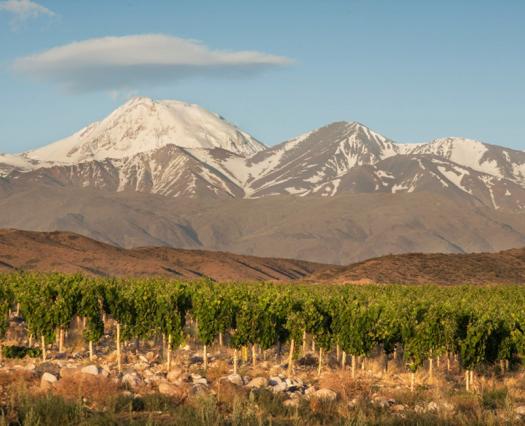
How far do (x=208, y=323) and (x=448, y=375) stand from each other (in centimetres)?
1323

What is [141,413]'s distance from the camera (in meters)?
27.0

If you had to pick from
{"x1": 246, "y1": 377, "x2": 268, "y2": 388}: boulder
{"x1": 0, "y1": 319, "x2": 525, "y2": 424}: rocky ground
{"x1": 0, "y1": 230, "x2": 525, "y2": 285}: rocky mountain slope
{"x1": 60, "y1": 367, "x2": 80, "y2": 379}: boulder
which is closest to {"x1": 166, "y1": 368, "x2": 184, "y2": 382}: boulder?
{"x1": 0, "y1": 319, "x2": 525, "y2": 424}: rocky ground

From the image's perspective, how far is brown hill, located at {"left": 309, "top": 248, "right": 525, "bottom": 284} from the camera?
123 m

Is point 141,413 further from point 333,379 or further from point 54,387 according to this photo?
point 333,379

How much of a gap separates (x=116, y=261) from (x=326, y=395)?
12125cm

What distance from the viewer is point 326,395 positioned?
102 ft

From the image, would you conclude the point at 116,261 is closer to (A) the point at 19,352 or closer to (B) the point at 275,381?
(A) the point at 19,352

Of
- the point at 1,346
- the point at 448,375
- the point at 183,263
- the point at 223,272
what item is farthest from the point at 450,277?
the point at 1,346

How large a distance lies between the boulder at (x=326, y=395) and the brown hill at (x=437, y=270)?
87084mm

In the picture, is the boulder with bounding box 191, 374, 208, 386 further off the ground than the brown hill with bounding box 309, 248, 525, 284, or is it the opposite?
the brown hill with bounding box 309, 248, 525, 284

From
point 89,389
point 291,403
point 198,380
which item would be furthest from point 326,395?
point 89,389

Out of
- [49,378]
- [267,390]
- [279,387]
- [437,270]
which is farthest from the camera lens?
[437,270]

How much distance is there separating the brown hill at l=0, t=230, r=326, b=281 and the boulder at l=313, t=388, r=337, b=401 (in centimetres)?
10028

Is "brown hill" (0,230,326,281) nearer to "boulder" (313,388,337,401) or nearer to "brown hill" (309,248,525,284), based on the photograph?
"brown hill" (309,248,525,284)
